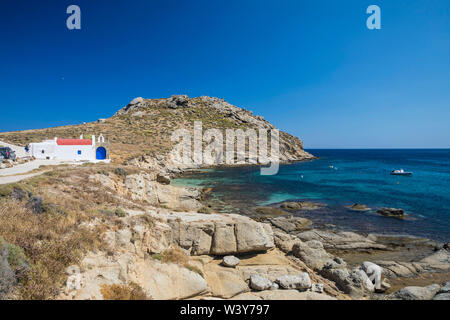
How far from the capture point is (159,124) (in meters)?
73.8

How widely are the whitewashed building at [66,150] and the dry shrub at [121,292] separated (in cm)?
2799

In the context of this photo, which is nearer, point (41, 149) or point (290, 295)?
point (290, 295)

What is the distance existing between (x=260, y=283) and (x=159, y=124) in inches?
2832

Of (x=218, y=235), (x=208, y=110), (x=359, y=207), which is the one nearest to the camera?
(x=218, y=235)

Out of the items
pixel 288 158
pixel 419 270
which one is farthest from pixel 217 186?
pixel 288 158

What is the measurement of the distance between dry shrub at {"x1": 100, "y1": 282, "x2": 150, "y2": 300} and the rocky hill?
35.6 meters

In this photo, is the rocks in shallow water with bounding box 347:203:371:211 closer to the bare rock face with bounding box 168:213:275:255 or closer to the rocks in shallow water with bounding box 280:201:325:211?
the rocks in shallow water with bounding box 280:201:325:211

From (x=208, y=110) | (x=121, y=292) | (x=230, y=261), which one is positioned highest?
(x=208, y=110)

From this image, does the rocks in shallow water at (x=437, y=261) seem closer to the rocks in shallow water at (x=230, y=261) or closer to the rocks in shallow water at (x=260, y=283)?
the rocks in shallow water at (x=260, y=283)

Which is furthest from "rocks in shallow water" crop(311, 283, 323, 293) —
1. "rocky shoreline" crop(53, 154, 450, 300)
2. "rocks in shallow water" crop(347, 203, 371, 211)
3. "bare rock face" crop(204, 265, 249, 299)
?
"rocks in shallow water" crop(347, 203, 371, 211)

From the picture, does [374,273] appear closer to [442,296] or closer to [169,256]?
[442,296]

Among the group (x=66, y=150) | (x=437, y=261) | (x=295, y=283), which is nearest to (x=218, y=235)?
(x=295, y=283)

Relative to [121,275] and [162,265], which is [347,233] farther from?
[121,275]
